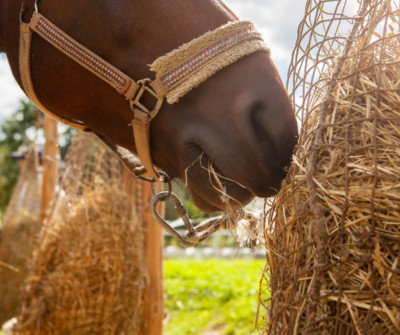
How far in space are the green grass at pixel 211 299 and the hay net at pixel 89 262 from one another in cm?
126

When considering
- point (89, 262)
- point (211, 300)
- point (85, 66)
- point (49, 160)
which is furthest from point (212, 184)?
point (49, 160)

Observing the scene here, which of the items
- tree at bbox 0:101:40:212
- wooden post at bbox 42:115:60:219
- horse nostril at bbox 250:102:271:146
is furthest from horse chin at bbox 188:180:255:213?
tree at bbox 0:101:40:212

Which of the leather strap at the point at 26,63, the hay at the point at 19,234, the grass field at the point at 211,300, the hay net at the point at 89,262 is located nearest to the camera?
the leather strap at the point at 26,63

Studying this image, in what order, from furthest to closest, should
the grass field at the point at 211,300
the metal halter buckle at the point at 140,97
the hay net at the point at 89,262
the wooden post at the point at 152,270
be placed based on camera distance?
the grass field at the point at 211,300 → the wooden post at the point at 152,270 → the hay net at the point at 89,262 → the metal halter buckle at the point at 140,97

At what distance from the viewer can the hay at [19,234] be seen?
5.36 m

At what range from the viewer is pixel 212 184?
995 mm

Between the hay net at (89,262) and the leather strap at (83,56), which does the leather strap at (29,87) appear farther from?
the hay net at (89,262)

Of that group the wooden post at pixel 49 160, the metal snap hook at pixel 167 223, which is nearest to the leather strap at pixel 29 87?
the metal snap hook at pixel 167 223

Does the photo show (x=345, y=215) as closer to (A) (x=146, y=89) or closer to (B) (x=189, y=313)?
(A) (x=146, y=89)

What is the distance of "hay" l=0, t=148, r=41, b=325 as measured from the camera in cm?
536

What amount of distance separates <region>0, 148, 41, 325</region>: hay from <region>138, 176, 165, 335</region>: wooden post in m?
3.07

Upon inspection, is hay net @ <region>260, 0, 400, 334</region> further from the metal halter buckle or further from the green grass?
the green grass

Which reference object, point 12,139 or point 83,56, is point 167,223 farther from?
point 12,139

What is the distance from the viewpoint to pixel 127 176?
286 cm
